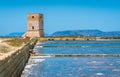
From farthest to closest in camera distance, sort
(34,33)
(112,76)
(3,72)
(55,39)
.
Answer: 1. (55,39)
2. (34,33)
3. (112,76)
4. (3,72)

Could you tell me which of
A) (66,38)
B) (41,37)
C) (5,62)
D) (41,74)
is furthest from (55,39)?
(5,62)

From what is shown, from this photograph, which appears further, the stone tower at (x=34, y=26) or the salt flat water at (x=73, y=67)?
the stone tower at (x=34, y=26)

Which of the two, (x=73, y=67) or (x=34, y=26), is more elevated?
(x=73, y=67)

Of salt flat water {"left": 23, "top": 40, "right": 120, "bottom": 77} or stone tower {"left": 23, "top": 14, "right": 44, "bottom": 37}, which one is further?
stone tower {"left": 23, "top": 14, "right": 44, "bottom": 37}

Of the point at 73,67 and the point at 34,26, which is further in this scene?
the point at 34,26

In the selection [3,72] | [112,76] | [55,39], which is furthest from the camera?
[55,39]

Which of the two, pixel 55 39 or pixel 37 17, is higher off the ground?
pixel 37 17

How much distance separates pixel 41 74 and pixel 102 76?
2.99 m

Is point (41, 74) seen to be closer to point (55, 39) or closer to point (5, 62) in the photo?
point (5, 62)

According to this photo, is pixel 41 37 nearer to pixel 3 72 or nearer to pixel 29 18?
pixel 29 18

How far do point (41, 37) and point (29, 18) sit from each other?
4.90m

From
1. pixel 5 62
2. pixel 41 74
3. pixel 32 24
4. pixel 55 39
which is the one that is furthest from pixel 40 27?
pixel 5 62

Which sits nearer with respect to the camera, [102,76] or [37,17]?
[102,76]

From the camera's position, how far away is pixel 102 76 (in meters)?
16.3
